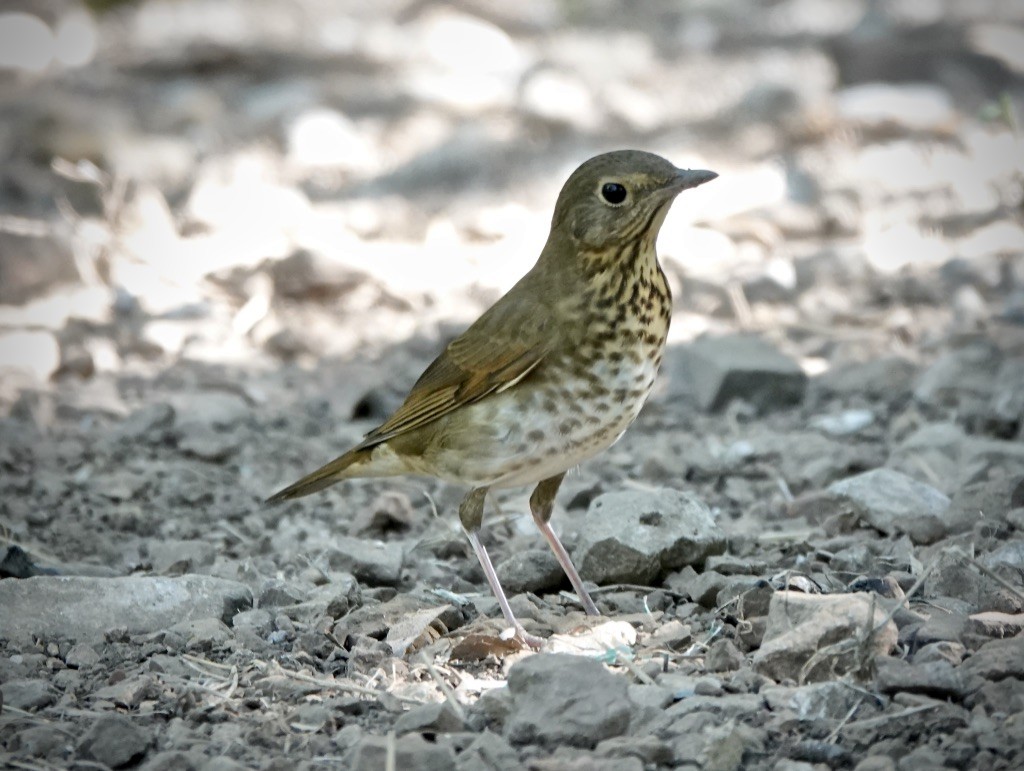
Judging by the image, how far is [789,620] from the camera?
12.9ft

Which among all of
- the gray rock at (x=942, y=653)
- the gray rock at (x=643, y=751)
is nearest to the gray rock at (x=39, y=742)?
the gray rock at (x=643, y=751)

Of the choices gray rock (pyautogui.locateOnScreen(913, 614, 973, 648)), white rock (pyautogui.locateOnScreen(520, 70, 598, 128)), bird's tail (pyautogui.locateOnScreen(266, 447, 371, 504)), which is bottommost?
gray rock (pyautogui.locateOnScreen(913, 614, 973, 648))

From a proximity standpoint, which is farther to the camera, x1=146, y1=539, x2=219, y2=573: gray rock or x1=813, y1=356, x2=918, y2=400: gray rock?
x1=813, y1=356, x2=918, y2=400: gray rock

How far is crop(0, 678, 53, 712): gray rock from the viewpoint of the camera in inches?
150

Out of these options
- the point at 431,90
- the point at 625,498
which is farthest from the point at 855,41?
the point at 625,498

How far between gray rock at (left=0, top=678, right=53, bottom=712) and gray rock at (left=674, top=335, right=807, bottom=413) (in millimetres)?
3940

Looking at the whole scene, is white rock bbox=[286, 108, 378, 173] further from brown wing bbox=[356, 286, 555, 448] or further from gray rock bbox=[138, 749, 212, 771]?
gray rock bbox=[138, 749, 212, 771]

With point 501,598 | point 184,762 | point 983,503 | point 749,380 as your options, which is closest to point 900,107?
point 749,380

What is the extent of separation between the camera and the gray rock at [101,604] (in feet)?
14.3

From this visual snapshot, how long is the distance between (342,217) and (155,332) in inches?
78.3

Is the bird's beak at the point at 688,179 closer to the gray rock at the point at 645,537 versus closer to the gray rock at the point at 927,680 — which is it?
the gray rock at the point at 645,537

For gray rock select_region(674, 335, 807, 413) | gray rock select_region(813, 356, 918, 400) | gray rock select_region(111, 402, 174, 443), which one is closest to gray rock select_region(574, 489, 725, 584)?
gray rock select_region(674, 335, 807, 413)

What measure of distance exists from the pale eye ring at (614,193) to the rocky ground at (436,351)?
1037mm

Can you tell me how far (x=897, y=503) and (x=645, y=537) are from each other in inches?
38.6
